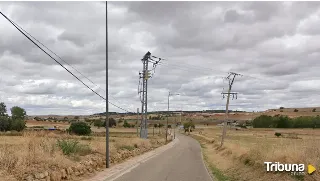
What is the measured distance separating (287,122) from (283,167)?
14126cm

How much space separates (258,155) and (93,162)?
343 inches

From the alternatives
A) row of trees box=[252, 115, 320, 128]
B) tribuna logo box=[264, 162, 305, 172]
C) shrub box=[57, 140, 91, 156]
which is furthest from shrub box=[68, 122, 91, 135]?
row of trees box=[252, 115, 320, 128]

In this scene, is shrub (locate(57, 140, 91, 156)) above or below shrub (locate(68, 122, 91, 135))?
above

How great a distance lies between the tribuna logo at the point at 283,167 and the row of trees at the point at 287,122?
5153 inches

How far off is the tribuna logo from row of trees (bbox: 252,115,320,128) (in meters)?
131

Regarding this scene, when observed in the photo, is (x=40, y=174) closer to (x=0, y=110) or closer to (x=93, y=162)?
(x=93, y=162)

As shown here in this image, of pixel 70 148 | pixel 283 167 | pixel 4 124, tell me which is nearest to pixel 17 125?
pixel 4 124

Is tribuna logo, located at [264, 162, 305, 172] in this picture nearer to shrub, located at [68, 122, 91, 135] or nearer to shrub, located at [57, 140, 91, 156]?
shrub, located at [57, 140, 91, 156]

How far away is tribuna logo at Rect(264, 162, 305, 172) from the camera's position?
1360cm

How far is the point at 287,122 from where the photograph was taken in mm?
147750

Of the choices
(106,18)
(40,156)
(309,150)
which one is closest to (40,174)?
(40,156)

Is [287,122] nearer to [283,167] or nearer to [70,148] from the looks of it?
[70,148]

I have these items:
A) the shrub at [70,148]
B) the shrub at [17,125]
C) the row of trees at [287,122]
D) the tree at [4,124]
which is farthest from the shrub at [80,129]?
Result: the row of trees at [287,122]

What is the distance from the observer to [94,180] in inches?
634
